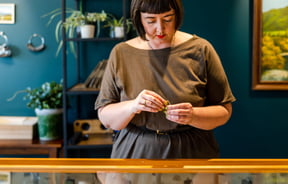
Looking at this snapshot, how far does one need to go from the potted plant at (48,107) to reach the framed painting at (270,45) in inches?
63.5

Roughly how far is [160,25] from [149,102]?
1.01ft

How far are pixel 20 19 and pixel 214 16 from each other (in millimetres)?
1597

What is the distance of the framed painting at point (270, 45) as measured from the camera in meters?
3.11

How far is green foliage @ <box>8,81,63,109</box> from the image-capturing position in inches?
112

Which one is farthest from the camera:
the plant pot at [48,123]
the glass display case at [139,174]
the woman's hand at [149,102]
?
the plant pot at [48,123]

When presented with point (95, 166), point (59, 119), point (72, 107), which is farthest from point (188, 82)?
point (72, 107)

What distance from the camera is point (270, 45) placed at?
3.15 metres

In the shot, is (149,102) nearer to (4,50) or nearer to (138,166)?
(138,166)

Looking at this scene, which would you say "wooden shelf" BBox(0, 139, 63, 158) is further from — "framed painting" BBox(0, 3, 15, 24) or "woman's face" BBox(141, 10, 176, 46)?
"woman's face" BBox(141, 10, 176, 46)

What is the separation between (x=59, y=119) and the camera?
2.91m

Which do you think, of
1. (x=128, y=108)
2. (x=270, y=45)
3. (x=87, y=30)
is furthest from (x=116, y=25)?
(x=128, y=108)

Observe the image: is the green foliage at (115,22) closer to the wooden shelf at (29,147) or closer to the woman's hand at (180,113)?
the wooden shelf at (29,147)

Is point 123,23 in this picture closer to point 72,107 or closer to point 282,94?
point 72,107

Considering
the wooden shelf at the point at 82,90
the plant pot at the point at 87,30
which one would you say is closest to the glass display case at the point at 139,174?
the wooden shelf at the point at 82,90
